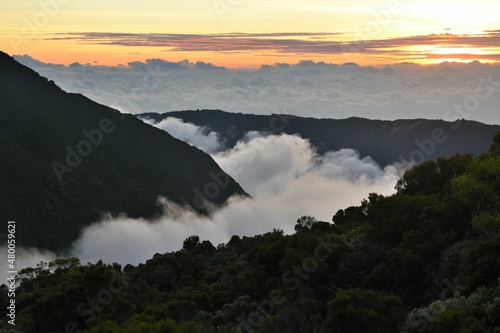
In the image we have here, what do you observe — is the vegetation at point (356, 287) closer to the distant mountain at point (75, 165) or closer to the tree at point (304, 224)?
the tree at point (304, 224)

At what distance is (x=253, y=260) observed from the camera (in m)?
32.8

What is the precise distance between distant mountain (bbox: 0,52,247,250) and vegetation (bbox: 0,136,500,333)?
80.3 metres

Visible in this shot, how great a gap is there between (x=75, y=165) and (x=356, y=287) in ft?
363

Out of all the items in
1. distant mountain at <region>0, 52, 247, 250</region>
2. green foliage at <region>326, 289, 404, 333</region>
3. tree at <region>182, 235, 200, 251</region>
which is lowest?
green foliage at <region>326, 289, 404, 333</region>

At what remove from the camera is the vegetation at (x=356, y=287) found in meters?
19.7

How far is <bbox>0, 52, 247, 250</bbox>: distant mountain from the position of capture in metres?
114

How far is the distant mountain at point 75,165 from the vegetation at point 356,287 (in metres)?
80.3

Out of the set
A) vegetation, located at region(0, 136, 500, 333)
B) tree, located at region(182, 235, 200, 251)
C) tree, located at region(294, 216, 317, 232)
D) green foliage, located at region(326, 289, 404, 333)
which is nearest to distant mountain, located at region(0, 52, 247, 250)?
tree, located at region(182, 235, 200, 251)

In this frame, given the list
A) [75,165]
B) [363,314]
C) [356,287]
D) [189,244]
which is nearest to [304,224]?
[189,244]

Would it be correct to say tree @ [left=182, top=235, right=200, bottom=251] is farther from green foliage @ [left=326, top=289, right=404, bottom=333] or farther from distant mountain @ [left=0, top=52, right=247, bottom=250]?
distant mountain @ [left=0, top=52, right=247, bottom=250]

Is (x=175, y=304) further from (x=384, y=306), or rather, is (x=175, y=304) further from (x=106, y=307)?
(x=384, y=306)

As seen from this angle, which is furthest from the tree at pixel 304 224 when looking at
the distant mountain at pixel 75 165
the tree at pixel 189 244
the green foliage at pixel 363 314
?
the distant mountain at pixel 75 165

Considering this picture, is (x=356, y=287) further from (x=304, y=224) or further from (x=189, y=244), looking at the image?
(x=189, y=244)

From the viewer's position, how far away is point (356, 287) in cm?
2808
